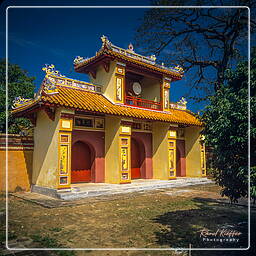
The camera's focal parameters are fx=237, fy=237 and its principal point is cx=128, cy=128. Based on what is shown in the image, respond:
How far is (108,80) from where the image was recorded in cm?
1337

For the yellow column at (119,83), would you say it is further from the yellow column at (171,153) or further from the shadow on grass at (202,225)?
the shadow on grass at (202,225)

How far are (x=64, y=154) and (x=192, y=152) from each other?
409 inches

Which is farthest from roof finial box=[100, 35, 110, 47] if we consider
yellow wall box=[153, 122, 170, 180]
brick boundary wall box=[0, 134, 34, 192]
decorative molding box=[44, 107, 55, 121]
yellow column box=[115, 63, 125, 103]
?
brick boundary wall box=[0, 134, 34, 192]

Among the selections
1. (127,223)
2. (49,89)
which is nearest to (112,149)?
(49,89)

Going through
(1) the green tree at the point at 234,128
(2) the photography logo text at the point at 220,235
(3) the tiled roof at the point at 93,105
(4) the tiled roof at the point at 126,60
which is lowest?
(2) the photography logo text at the point at 220,235

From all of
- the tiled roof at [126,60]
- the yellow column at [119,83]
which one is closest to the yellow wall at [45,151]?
the yellow column at [119,83]

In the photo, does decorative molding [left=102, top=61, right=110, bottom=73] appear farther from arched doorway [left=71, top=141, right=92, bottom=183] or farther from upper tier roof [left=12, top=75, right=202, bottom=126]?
arched doorway [left=71, top=141, right=92, bottom=183]

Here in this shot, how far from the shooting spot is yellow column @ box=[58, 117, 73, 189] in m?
9.95

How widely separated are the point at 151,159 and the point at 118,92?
5004mm

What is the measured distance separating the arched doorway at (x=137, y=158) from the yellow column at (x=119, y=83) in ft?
10.7

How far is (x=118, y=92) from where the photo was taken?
13.1 meters

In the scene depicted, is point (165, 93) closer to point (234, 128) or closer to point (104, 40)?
point (104, 40)

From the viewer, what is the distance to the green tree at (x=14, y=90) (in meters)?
16.0

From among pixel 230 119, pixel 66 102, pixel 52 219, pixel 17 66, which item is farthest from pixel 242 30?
pixel 17 66
